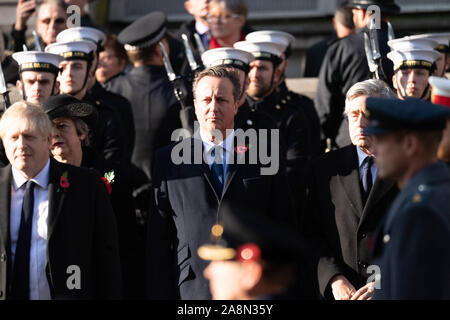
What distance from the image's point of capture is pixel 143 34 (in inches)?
392

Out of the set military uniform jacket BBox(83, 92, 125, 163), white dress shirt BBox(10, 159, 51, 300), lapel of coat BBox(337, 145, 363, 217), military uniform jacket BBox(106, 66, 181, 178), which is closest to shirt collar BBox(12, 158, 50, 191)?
white dress shirt BBox(10, 159, 51, 300)

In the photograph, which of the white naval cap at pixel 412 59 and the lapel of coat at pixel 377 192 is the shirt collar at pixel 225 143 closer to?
the lapel of coat at pixel 377 192

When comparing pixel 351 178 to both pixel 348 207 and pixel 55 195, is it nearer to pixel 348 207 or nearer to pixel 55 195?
pixel 348 207

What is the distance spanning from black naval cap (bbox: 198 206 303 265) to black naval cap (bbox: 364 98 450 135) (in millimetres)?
684

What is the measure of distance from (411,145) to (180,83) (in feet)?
14.6

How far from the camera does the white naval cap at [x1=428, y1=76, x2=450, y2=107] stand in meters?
6.38

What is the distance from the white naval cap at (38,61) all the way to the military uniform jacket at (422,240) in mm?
4214

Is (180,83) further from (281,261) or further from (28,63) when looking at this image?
(281,261)

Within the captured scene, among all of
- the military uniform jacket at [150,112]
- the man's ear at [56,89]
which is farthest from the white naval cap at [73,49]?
the military uniform jacket at [150,112]

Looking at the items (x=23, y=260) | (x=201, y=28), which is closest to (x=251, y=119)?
(x=23, y=260)

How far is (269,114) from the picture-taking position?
900cm

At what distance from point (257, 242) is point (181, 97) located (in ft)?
15.4

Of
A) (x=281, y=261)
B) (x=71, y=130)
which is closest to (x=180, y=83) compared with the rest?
(x=71, y=130)

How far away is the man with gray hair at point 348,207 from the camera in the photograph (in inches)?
281
